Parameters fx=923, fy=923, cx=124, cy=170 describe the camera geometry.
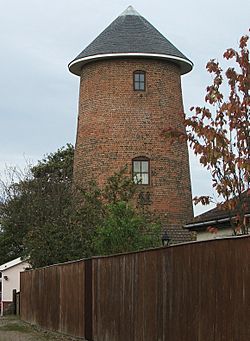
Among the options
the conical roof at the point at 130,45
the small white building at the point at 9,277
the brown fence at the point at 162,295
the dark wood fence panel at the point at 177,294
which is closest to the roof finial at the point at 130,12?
the conical roof at the point at 130,45

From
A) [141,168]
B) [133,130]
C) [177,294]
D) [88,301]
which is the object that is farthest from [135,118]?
[177,294]

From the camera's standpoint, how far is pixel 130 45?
4372cm

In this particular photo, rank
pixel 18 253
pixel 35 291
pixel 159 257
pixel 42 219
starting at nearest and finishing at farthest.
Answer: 1. pixel 159 257
2. pixel 35 291
3. pixel 42 219
4. pixel 18 253

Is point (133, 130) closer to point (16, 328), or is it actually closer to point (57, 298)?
point (16, 328)

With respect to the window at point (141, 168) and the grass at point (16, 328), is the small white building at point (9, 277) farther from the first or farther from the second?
the grass at point (16, 328)

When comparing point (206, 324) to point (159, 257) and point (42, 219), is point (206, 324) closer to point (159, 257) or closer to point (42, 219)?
point (159, 257)

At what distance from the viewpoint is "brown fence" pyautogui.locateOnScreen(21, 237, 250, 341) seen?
11430 millimetres

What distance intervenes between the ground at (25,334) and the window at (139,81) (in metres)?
15.9

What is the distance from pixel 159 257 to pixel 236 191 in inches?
77.5

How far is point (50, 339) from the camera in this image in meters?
23.7

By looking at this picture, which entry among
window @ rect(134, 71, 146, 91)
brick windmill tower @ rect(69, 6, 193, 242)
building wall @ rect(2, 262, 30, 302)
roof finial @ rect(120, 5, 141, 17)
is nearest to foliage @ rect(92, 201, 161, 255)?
brick windmill tower @ rect(69, 6, 193, 242)

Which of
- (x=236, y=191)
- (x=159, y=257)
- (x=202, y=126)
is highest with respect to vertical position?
(x=202, y=126)

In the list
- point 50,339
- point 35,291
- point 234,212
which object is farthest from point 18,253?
point 234,212

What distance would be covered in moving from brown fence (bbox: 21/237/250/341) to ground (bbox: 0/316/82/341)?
1.23ft
